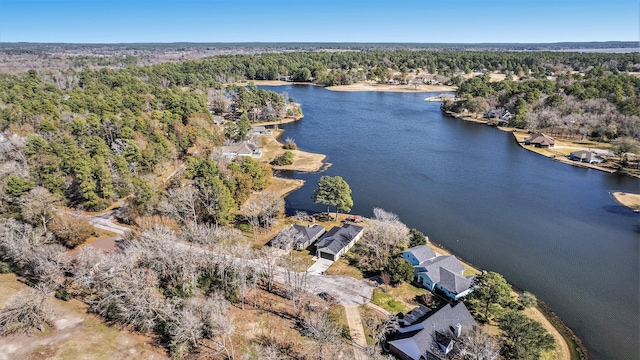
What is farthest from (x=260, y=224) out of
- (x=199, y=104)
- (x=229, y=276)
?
(x=199, y=104)

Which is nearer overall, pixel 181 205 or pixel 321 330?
pixel 321 330

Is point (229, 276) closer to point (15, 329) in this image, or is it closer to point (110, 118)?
point (15, 329)

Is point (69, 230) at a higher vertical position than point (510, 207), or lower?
higher

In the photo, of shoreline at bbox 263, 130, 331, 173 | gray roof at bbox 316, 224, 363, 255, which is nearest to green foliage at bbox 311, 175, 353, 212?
gray roof at bbox 316, 224, 363, 255

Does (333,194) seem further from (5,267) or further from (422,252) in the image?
(5,267)

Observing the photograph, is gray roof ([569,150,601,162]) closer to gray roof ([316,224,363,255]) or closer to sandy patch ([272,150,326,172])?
sandy patch ([272,150,326,172])

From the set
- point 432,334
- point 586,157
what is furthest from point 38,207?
point 586,157
